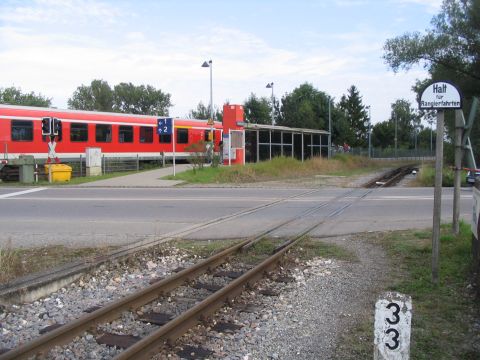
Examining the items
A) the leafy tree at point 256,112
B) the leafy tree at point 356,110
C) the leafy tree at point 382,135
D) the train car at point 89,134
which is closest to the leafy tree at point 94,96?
the leafy tree at point 256,112

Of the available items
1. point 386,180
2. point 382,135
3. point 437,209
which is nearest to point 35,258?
point 437,209

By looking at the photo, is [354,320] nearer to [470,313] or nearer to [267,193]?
[470,313]

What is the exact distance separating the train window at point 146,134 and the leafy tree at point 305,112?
26845 mm

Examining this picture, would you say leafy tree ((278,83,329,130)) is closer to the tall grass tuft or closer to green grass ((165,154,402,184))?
the tall grass tuft

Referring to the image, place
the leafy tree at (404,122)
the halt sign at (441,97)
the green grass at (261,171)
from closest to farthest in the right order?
the halt sign at (441,97) < the green grass at (261,171) < the leafy tree at (404,122)

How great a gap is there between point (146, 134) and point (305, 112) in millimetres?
28292

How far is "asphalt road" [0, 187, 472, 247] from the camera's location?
10.8 meters

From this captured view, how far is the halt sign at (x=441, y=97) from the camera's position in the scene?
6.63 meters

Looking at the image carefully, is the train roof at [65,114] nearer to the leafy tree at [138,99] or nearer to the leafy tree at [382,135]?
the leafy tree at [138,99]

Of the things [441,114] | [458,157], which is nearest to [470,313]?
[441,114]

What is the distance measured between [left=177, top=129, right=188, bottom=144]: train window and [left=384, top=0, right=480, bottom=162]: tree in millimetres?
16368

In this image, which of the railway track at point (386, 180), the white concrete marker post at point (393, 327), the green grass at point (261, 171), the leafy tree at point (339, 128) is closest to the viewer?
the white concrete marker post at point (393, 327)

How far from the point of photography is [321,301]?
6.36 metres

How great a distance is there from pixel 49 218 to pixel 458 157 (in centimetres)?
981
